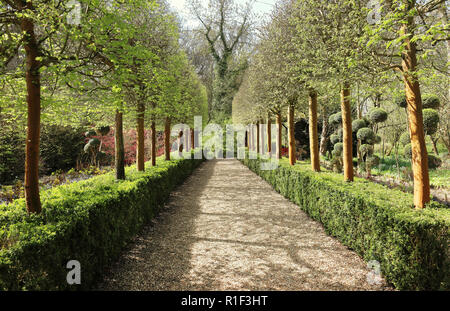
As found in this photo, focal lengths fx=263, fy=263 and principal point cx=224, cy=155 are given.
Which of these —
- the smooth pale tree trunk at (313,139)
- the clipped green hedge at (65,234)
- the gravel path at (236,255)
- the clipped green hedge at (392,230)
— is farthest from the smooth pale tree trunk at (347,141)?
the clipped green hedge at (65,234)

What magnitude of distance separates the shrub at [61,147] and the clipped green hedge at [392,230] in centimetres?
1464

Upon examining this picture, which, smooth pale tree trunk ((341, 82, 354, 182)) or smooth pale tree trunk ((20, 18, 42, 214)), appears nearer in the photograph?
smooth pale tree trunk ((20, 18, 42, 214))

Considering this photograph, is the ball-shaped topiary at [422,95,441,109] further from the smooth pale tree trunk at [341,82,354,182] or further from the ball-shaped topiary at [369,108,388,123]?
the smooth pale tree trunk at [341,82,354,182]

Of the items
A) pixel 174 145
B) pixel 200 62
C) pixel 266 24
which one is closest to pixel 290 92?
pixel 266 24

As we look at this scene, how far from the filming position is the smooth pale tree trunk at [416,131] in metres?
4.00

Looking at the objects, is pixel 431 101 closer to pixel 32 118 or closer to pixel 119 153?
pixel 119 153

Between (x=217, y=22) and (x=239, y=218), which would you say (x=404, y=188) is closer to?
(x=239, y=218)

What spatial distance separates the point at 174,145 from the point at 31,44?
66.3 ft

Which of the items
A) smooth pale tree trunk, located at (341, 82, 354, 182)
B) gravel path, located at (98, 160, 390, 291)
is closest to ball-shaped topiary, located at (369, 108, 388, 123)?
smooth pale tree trunk, located at (341, 82, 354, 182)

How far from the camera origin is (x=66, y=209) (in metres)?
3.70

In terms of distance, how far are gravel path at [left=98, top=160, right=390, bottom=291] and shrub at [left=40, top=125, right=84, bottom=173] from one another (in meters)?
10.7

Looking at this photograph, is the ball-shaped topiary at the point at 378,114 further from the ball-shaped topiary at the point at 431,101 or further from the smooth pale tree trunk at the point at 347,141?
the smooth pale tree trunk at the point at 347,141

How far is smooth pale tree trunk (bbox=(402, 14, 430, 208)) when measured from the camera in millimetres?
4004

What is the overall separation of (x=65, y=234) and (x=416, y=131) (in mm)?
5114
